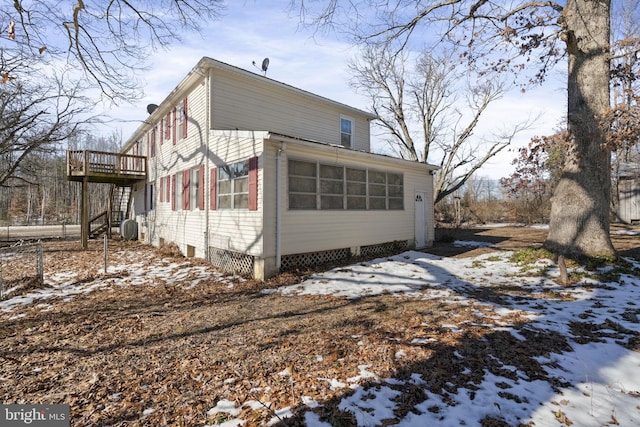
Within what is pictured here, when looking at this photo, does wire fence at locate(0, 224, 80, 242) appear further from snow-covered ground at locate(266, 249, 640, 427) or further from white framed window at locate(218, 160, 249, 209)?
snow-covered ground at locate(266, 249, 640, 427)

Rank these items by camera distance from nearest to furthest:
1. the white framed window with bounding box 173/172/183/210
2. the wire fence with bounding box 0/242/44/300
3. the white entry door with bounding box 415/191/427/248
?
the wire fence with bounding box 0/242/44/300
the white framed window with bounding box 173/172/183/210
the white entry door with bounding box 415/191/427/248

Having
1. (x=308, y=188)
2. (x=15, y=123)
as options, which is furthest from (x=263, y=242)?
(x=15, y=123)

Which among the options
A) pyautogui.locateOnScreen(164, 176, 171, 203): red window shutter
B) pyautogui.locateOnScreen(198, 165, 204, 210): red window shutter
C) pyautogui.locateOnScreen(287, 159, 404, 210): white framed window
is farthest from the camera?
pyautogui.locateOnScreen(164, 176, 171, 203): red window shutter

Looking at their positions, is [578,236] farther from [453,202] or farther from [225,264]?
[453,202]

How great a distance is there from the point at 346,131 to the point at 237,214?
323 inches

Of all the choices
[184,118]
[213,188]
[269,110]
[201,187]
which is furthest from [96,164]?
[269,110]

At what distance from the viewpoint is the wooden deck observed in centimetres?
1396

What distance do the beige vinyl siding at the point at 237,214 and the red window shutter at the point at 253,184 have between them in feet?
0.38

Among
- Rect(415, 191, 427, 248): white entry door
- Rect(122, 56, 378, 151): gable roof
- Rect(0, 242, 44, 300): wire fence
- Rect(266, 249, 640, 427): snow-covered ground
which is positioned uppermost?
Rect(122, 56, 378, 151): gable roof

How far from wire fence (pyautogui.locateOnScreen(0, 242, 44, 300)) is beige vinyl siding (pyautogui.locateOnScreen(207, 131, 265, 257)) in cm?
419

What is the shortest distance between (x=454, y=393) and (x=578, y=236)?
26.2 ft

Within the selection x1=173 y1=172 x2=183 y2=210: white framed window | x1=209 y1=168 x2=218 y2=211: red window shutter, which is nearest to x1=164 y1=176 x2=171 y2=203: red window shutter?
x1=173 y1=172 x2=183 y2=210: white framed window

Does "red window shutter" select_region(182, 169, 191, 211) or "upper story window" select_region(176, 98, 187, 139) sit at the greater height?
"upper story window" select_region(176, 98, 187, 139)

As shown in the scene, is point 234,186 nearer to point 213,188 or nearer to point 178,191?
point 213,188
